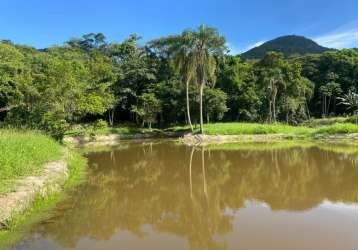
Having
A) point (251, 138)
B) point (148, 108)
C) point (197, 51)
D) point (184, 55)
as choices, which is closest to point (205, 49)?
point (197, 51)

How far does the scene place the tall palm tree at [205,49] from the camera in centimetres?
3422

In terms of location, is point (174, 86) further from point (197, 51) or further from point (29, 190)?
point (29, 190)

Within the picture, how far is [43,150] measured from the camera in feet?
51.5

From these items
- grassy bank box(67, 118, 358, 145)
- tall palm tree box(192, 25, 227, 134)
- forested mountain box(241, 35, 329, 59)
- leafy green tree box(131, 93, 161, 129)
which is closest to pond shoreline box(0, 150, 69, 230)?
grassy bank box(67, 118, 358, 145)

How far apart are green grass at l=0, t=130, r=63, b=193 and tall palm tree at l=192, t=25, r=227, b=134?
20.5 meters

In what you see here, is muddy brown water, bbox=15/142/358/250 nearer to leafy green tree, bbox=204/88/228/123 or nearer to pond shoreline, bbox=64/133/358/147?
pond shoreline, bbox=64/133/358/147

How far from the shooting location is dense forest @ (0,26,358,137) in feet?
82.5

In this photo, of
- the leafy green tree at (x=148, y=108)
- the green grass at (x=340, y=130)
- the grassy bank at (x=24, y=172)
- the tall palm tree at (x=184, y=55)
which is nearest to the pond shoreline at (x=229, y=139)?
the green grass at (x=340, y=130)

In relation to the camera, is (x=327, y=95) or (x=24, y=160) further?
(x=327, y=95)

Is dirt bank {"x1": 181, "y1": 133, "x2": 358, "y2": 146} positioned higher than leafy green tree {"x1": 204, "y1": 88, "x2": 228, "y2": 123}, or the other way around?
leafy green tree {"x1": 204, "y1": 88, "x2": 228, "y2": 123}

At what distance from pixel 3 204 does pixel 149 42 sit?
147 feet

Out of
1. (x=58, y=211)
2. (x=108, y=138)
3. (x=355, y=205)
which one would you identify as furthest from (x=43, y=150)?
(x=108, y=138)

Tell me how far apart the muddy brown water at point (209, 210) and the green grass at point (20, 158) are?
149 cm

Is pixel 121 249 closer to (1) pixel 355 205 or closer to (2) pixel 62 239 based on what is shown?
(2) pixel 62 239
